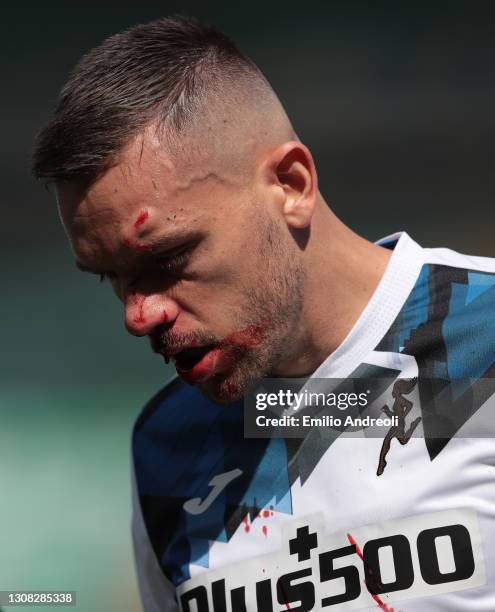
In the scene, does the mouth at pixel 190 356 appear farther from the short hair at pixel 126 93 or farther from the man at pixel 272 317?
the short hair at pixel 126 93

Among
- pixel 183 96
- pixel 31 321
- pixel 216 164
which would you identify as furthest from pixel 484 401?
pixel 31 321

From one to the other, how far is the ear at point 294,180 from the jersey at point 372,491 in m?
0.19

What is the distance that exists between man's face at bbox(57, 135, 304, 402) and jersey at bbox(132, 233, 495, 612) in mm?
158

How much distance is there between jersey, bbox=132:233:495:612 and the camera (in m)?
→ 1.40

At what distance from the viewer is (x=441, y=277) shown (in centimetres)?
154

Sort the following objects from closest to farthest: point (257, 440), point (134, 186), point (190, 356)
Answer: point (134, 186) → point (190, 356) → point (257, 440)

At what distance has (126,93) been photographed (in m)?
1.42

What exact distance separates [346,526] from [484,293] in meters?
0.45

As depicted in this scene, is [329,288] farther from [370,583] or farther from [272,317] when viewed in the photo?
[370,583]

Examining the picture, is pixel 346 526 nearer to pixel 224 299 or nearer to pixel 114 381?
pixel 224 299

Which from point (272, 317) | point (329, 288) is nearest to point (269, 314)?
point (272, 317)

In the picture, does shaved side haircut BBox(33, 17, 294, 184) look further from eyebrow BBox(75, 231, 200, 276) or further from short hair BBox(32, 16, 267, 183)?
eyebrow BBox(75, 231, 200, 276)

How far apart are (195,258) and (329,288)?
0.85 ft

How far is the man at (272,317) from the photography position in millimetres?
1394
